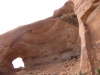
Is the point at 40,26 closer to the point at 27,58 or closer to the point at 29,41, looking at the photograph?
the point at 29,41

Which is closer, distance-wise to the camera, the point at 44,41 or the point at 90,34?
the point at 90,34

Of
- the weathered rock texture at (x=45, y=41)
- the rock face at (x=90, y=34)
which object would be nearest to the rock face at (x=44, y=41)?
the weathered rock texture at (x=45, y=41)

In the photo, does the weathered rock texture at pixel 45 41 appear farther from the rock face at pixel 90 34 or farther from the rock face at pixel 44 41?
the rock face at pixel 90 34

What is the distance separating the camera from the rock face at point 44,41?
13.6m

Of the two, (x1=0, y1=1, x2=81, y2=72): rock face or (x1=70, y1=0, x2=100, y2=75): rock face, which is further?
(x1=0, y1=1, x2=81, y2=72): rock face

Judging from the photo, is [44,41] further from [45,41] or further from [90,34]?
[90,34]

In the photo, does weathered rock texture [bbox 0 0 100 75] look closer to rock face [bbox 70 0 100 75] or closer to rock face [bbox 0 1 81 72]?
rock face [bbox 0 1 81 72]

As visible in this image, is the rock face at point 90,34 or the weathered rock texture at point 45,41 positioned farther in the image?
the weathered rock texture at point 45,41

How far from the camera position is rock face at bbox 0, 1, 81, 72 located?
537 inches

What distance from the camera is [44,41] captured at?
14883 mm

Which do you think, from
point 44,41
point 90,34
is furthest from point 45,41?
point 90,34

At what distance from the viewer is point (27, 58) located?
15.3 m

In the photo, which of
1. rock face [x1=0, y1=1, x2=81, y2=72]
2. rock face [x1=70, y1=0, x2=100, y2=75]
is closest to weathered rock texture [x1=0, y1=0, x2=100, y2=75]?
rock face [x1=0, y1=1, x2=81, y2=72]

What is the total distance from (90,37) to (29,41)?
791 cm
